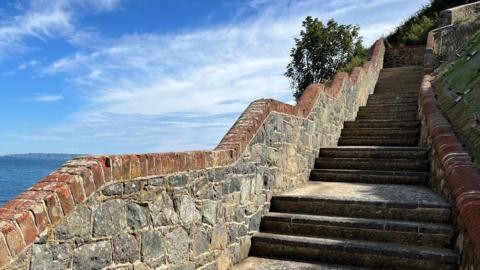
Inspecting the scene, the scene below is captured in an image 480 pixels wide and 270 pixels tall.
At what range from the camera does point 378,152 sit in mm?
7734

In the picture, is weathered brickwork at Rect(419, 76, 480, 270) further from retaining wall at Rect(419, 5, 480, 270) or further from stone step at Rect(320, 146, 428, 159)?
stone step at Rect(320, 146, 428, 159)

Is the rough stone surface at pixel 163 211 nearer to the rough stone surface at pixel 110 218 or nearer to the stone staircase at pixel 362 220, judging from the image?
the rough stone surface at pixel 110 218

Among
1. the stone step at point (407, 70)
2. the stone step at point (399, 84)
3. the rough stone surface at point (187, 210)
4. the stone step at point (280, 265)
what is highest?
the stone step at point (407, 70)

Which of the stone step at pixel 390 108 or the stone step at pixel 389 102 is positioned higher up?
the stone step at pixel 389 102

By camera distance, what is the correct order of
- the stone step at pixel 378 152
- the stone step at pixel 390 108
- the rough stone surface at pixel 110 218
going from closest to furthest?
the rough stone surface at pixel 110 218 → the stone step at pixel 378 152 → the stone step at pixel 390 108

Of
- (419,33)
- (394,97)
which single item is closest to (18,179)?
(394,97)

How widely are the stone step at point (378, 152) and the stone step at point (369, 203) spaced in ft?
3.23

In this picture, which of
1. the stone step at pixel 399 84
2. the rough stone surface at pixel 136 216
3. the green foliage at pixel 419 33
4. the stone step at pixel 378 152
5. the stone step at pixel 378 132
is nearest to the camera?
the rough stone surface at pixel 136 216

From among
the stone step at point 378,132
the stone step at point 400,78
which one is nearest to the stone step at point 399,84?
the stone step at point 400,78

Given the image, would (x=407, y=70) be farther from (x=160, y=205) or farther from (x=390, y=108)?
(x=160, y=205)

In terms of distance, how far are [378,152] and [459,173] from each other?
354 centimetres

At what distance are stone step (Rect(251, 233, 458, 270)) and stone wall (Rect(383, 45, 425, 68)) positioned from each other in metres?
15.3

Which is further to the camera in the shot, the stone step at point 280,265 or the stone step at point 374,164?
the stone step at point 374,164

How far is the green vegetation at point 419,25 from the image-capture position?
20266 millimetres
